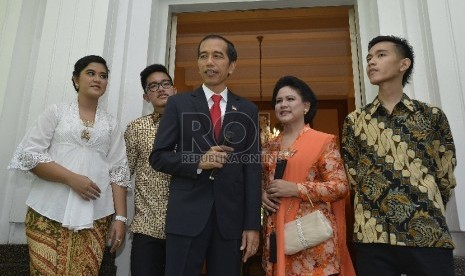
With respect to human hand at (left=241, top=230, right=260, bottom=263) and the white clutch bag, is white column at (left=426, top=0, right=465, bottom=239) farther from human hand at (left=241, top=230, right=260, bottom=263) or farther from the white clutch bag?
human hand at (left=241, top=230, right=260, bottom=263)

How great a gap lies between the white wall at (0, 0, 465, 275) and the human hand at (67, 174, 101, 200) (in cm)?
67

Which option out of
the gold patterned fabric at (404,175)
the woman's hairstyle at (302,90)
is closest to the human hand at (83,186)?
the woman's hairstyle at (302,90)

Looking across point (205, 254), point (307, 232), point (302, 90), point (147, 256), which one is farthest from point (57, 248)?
point (302, 90)

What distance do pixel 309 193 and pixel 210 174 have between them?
1.56ft

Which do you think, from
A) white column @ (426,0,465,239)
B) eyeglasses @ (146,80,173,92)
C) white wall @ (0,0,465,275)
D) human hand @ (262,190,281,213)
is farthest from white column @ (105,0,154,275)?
white column @ (426,0,465,239)

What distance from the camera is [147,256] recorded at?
5.57 ft

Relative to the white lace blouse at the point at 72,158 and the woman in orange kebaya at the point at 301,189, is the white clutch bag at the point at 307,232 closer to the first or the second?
the woman in orange kebaya at the point at 301,189

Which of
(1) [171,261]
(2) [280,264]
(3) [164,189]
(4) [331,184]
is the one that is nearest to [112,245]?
(3) [164,189]

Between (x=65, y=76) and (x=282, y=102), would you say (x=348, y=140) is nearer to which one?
(x=282, y=102)

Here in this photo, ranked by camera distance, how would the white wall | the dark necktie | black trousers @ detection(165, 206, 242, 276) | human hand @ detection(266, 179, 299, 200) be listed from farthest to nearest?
the white wall < human hand @ detection(266, 179, 299, 200) < the dark necktie < black trousers @ detection(165, 206, 242, 276)

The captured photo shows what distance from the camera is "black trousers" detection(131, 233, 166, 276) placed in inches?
66.3

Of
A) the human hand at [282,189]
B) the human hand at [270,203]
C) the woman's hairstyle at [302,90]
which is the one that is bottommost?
the human hand at [270,203]

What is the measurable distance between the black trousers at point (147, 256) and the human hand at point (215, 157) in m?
0.57

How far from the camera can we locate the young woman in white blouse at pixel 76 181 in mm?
1640
